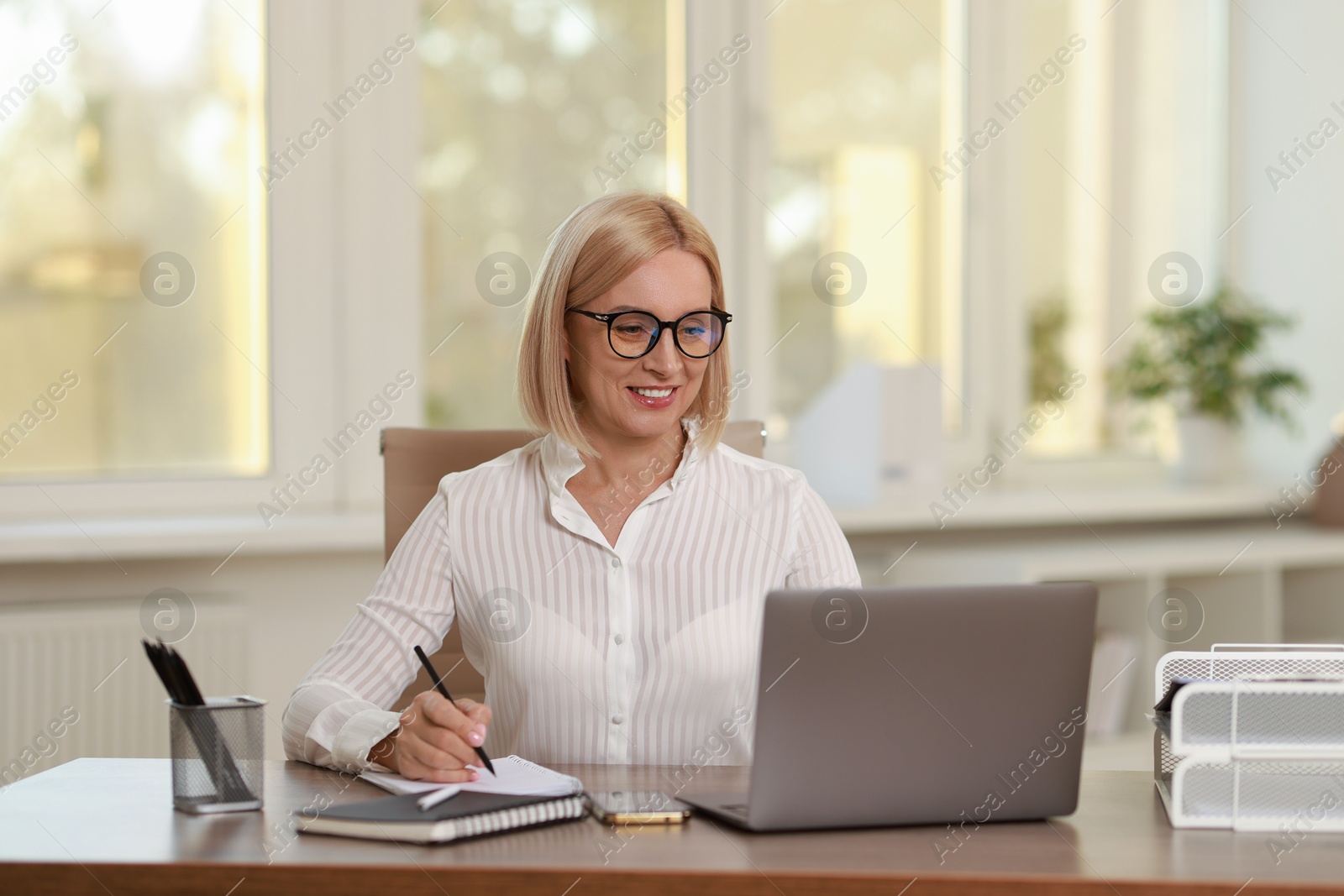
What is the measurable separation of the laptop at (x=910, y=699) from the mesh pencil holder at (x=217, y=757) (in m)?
0.44

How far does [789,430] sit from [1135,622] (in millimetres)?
971

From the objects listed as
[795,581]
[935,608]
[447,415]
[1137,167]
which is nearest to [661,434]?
[795,581]

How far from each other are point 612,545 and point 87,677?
55.0 inches

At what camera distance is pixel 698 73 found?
10.3 feet

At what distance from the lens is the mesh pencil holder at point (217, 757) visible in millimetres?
1131

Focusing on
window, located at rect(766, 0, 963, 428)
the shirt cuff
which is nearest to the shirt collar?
the shirt cuff

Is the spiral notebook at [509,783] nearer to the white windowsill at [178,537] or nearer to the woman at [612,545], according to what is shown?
the woman at [612,545]

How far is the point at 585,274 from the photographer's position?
1.59 meters

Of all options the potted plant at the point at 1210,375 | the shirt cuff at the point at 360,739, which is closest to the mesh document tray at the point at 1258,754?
the shirt cuff at the point at 360,739

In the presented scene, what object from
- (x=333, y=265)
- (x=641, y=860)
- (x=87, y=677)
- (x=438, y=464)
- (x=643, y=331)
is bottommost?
(x=87, y=677)

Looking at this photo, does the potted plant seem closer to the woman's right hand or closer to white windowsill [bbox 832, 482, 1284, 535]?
white windowsill [bbox 832, 482, 1284, 535]

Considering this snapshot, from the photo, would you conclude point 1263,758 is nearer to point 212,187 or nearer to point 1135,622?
point 1135,622

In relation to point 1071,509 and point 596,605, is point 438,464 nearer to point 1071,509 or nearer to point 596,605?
point 596,605

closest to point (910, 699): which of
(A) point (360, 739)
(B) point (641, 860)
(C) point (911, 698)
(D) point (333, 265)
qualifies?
(C) point (911, 698)
